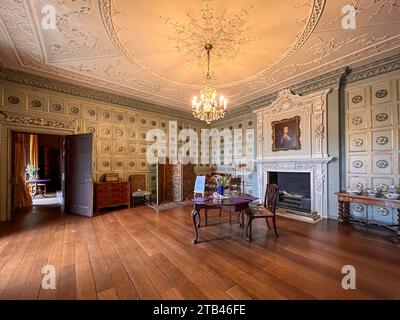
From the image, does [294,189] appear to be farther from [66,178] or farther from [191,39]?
[66,178]

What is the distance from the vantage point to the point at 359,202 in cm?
386

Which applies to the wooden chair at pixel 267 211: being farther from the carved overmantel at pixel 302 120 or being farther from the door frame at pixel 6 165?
the door frame at pixel 6 165

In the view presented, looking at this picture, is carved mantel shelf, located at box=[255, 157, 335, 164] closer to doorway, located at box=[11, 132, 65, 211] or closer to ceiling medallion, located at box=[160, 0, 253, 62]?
ceiling medallion, located at box=[160, 0, 253, 62]

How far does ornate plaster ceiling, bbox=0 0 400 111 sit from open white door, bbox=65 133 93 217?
70.1 inches

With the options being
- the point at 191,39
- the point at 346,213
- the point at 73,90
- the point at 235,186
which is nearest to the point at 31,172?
the point at 73,90

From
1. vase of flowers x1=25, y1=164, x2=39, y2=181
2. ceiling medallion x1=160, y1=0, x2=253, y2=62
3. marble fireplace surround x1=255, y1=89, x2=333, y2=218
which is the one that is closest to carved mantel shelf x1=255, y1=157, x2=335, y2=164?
marble fireplace surround x1=255, y1=89, x2=333, y2=218

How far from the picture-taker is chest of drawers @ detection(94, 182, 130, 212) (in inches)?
211

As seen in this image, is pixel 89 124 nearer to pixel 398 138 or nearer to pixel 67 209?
pixel 67 209

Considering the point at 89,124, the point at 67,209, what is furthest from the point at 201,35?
the point at 67,209

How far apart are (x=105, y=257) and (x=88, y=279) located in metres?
0.54

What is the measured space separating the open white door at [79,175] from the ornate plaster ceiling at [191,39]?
70.1 inches

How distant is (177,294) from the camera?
78.7 inches

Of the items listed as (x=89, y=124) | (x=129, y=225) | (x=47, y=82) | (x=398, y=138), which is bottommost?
(x=129, y=225)

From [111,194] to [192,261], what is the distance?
3957 mm
